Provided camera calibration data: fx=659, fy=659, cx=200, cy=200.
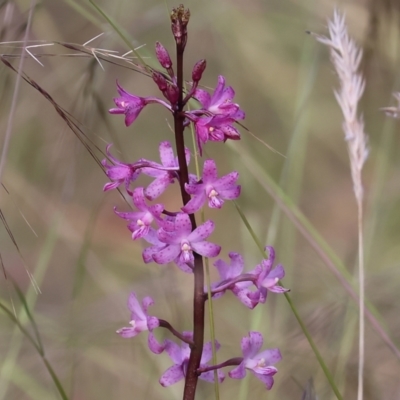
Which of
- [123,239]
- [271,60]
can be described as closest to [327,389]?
[123,239]

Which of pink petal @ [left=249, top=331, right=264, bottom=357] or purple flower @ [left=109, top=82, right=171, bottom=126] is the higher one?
purple flower @ [left=109, top=82, right=171, bottom=126]

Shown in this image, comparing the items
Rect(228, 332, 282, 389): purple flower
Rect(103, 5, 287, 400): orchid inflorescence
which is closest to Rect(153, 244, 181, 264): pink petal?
Rect(103, 5, 287, 400): orchid inflorescence

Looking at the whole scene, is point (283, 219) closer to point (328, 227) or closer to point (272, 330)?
point (272, 330)

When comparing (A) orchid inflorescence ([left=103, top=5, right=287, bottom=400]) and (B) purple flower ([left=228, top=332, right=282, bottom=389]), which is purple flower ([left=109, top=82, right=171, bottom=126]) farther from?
(B) purple flower ([left=228, top=332, right=282, bottom=389])

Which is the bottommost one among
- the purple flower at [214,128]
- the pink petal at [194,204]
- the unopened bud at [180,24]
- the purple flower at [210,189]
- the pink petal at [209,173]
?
the pink petal at [194,204]

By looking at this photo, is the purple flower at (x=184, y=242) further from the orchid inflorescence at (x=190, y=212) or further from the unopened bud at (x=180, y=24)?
the unopened bud at (x=180, y=24)

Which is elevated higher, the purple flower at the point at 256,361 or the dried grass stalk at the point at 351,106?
the dried grass stalk at the point at 351,106

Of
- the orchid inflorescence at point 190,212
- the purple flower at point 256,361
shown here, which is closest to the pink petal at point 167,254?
the orchid inflorescence at point 190,212
